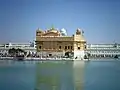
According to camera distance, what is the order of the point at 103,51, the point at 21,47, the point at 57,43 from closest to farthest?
the point at 57,43, the point at 103,51, the point at 21,47

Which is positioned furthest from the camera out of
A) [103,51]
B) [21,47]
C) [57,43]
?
[21,47]

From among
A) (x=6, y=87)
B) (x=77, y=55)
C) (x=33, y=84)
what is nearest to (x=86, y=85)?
(x=33, y=84)

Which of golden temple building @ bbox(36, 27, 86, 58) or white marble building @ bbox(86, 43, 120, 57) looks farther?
white marble building @ bbox(86, 43, 120, 57)

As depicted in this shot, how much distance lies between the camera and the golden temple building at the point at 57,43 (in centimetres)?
2405

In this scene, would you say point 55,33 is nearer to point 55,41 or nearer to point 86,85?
point 55,41

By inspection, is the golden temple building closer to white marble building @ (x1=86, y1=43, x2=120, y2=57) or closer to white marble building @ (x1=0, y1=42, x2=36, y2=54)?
white marble building @ (x1=0, y1=42, x2=36, y2=54)

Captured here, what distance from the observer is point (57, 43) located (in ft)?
79.5

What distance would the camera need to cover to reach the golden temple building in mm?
24047

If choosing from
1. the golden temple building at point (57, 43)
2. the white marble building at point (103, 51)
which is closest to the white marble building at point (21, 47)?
the golden temple building at point (57, 43)

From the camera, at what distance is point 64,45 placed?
24.2 meters

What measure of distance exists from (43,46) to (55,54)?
105 cm

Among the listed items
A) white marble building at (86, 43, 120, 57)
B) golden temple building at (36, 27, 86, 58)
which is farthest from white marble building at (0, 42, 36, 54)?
white marble building at (86, 43, 120, 57)

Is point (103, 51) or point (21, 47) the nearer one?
point (103, 51)

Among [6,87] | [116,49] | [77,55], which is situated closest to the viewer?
[6,87]
